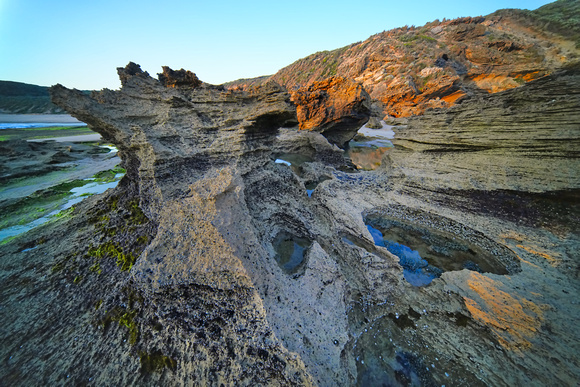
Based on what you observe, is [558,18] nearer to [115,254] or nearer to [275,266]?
[275,266]

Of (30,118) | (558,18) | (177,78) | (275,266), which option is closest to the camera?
(275,266)

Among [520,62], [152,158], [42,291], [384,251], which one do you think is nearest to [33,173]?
[42,291]

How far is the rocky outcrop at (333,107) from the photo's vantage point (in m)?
12.9

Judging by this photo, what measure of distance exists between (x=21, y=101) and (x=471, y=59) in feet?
276

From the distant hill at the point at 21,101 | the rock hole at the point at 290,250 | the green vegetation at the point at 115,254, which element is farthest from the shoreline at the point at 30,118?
the rock hole at the point at 290,250

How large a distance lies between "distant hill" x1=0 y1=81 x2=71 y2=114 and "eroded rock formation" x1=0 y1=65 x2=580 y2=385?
2033 inches

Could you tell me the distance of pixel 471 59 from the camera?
101ft

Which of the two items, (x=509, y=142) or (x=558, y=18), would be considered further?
(x=558, y=18)

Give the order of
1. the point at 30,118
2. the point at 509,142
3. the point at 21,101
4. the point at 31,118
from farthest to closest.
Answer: the point at 21,101 < the point at 31,118 < the point at 30,118 < the point at 509,142

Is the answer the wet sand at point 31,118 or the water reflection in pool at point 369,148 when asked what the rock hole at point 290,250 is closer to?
the water reflection in pool at point 369,148

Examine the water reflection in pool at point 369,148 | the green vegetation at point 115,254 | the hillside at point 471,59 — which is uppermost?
the hillside at point 471,59

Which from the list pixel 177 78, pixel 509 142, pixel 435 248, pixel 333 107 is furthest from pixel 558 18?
pixel 177 78

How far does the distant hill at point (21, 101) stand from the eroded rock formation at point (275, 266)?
169 ft

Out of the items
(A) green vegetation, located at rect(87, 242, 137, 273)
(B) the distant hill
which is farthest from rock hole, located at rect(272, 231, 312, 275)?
(B) the distant hill
